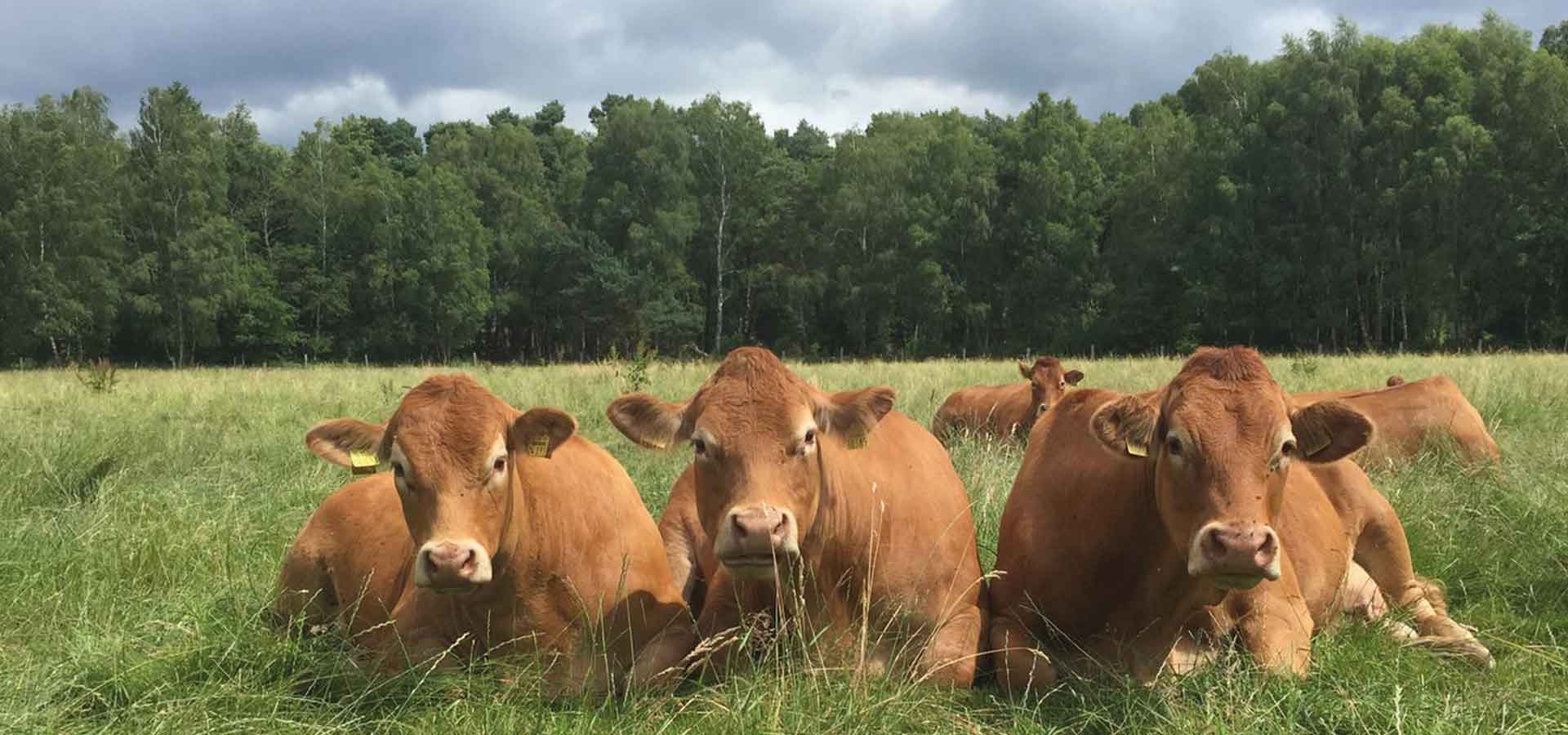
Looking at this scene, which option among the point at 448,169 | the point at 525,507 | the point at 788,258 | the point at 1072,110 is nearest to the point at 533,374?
the point at 525,507

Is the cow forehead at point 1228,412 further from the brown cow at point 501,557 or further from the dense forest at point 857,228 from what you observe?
the dense forest at point 857,228

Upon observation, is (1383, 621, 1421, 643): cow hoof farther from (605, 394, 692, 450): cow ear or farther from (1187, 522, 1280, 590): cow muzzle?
(605, 394, 692, 450): cow ear

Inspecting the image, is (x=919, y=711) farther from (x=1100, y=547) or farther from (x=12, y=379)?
(x=12, y=379)

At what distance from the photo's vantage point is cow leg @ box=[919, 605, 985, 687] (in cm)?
410

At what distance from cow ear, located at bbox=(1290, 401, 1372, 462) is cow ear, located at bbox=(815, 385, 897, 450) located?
5.34ft

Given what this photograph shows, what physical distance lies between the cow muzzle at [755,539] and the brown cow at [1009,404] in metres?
8.52

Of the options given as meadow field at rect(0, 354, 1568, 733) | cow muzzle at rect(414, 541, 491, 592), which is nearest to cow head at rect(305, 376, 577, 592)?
cow muzzle at rect(414, 541, 491, 592)

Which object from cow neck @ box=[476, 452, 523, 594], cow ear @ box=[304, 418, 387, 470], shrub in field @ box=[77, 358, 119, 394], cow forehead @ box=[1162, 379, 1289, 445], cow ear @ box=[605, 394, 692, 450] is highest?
cow forehead @ box=[1162, 379, 1289, 445]

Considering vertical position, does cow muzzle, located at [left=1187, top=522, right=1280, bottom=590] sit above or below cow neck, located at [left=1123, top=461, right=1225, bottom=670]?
above

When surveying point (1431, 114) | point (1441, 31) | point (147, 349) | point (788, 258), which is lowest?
point (147, 349)

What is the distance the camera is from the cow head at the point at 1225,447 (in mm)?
3373

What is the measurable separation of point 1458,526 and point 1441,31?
159 feet

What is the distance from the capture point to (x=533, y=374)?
19156 millimetres

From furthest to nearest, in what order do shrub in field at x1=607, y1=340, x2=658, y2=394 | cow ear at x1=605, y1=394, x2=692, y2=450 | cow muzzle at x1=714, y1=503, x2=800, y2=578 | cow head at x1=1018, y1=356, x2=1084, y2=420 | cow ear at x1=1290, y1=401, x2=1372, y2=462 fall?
1. shrub in field at x1=607, y1=340, x2=658, y2=394
2. cow head at x1=1018, y1=356, x2=1084, y2=420
3. cow ear at x1=605, y1=394, x2=692, y2=450
4. cow ear at x1=1290, y1=401, x2=1372, y2=462
5. cow muzzle at x1=714, y1=503, x2=800, y2=578
